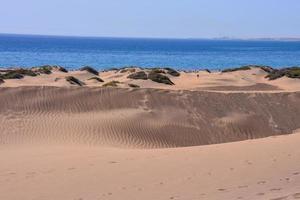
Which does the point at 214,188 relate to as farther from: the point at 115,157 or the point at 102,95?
the point at 102,95

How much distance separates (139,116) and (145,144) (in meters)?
1.98

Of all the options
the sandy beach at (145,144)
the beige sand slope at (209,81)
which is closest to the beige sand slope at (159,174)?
the sandy beach at (145,144)

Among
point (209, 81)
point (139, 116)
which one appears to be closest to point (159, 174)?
point (139, 116)

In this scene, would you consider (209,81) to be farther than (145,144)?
Yes

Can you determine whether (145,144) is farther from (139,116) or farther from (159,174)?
(159,174)

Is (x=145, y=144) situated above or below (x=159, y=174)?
below

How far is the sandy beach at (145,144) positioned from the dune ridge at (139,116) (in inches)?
1.4

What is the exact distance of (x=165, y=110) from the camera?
835 inches

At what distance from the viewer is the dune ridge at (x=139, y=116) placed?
18.8 meters

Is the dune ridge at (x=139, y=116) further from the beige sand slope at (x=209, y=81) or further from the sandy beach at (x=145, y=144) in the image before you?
the beige sand slope at (x=209, y=81)

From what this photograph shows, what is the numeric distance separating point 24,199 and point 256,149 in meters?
5.99

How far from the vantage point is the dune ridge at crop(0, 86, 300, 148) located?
18828 mm

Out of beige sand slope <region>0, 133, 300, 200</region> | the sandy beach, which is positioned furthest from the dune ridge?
beige sand slope <region>0, 133, 300, 200</region>

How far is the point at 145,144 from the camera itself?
61.2 ft
